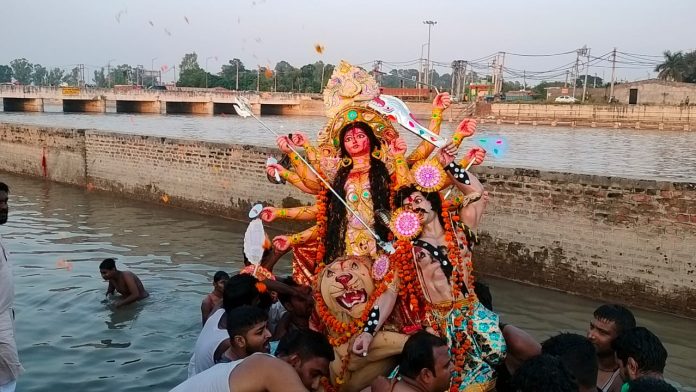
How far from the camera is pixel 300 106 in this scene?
57969 mm

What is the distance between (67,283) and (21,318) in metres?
1.59

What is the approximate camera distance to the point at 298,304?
5133 millimetres

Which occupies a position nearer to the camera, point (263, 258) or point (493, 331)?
point (493, 331)

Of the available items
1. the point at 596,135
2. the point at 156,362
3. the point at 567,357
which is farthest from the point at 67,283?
the point at 596,135

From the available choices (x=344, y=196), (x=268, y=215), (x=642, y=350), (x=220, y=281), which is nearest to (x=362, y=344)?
(x=344, y=196)

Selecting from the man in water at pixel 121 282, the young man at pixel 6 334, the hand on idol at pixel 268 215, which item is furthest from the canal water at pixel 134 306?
the young man at pixel 6 334

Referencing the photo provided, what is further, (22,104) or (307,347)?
(22,104)

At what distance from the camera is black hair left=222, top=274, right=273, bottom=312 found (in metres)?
4.73

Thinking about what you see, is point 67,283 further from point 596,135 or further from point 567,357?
point 596,135

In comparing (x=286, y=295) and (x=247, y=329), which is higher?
(x=247, y=329)

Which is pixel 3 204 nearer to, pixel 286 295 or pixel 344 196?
pixel 286 295

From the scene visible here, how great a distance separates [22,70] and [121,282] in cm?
12995

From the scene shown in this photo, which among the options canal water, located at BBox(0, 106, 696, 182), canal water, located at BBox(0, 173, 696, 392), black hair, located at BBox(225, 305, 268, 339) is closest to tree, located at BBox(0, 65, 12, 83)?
canal water, located at BBox(0, 106, 696, 182)

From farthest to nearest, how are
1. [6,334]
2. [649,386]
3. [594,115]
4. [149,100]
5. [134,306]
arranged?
[149,100], [594,115], [134,306], [6,334], [649,386]
